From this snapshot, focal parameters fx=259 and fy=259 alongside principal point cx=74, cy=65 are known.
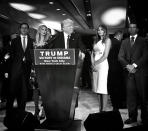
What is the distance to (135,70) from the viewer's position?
3.74 m

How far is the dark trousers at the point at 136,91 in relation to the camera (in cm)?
374

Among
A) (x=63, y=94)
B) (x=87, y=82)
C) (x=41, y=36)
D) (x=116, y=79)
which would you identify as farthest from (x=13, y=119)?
(x=87, y=82)

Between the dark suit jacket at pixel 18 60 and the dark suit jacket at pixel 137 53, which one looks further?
the dark suit jacket at pixel 18 60

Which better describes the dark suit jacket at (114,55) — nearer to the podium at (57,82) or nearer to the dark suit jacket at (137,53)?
the dark suit jacket at (137,53)

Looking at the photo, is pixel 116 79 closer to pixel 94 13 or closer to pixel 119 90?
pixel 119 90

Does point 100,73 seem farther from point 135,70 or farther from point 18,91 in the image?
point 18,91

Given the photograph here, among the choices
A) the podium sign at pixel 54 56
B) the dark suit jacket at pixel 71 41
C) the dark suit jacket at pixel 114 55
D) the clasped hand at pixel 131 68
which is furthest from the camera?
the dark suit jacket at pixel 114 55

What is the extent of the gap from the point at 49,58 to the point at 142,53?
1.57 meters

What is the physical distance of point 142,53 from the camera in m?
3.81

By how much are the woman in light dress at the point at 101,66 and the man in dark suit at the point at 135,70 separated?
339mm

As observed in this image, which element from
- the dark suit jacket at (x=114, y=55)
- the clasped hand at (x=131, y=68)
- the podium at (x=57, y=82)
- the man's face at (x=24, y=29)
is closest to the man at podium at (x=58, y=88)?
the podium at (x=57, y=82)

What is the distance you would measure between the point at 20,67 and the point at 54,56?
1.39 m

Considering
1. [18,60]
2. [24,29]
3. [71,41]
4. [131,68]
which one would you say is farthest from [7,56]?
[131,68]

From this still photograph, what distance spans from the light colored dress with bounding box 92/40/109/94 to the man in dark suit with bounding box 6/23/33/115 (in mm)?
1083
